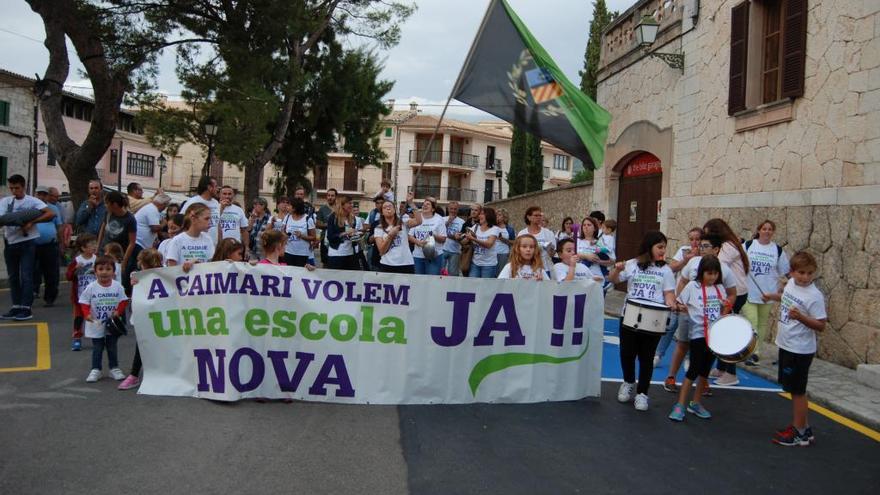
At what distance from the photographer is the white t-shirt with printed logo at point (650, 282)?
621 centimetres

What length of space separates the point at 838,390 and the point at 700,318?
2.38 m

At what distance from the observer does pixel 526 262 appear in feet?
22.0

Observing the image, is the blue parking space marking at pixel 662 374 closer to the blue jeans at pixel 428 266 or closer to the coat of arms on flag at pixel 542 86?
the coat of arms on flag at pixel 542 86

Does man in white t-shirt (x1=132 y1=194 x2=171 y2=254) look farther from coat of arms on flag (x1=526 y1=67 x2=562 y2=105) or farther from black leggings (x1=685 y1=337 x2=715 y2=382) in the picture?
black leggings (x1=685 y1=337 x2=715 y2=382)

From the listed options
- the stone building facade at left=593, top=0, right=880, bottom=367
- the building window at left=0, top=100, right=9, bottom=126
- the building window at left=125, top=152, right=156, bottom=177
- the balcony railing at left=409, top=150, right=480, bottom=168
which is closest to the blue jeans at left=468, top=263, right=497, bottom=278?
the stone building facade at left=593, top=0, right=880, bottom=367

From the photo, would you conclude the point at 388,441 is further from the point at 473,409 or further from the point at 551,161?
the point at 551,161

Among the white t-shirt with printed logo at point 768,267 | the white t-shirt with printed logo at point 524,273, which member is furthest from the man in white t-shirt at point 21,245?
the white t-shirt with printed logo at point 768,267

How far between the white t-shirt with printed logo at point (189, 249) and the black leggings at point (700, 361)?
14.4 feet

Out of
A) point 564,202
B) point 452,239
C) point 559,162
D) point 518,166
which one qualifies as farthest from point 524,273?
point 559,162

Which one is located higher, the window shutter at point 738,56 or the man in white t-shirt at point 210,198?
the window shutter at point 738,56

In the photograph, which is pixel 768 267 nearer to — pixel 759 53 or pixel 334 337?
pixel 759 53

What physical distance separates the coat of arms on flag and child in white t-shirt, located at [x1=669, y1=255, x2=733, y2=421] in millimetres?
2279

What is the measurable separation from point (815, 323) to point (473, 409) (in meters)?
2.70

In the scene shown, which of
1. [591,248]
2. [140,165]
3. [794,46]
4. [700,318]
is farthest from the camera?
[140,165]
